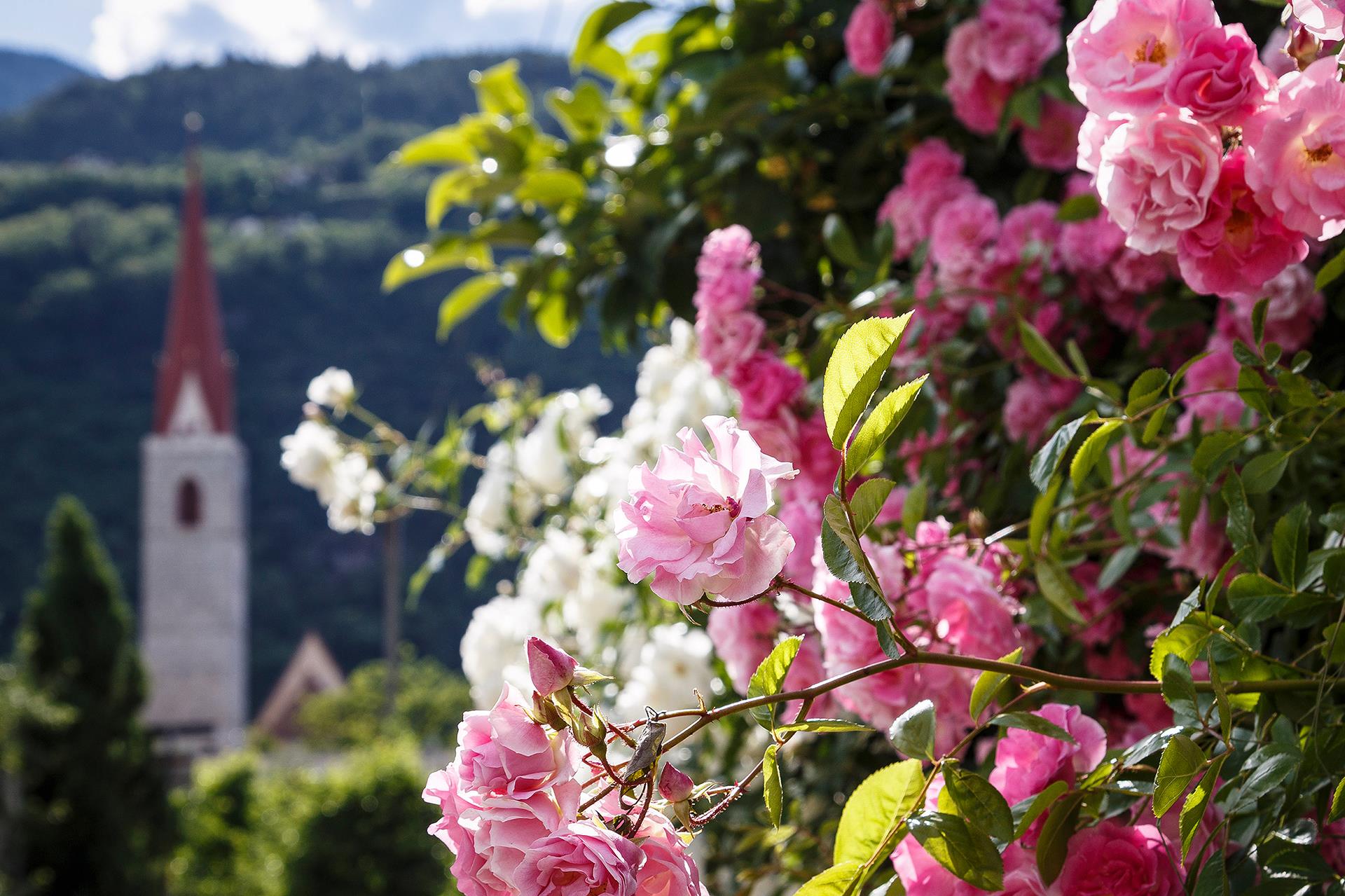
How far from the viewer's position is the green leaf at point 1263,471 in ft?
1.77

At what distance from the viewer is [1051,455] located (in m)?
0.50

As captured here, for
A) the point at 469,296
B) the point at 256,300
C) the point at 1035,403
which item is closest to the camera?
the point at 1035,403

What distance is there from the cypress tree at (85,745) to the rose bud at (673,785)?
10.5m

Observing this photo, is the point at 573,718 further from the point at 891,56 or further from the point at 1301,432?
the point at 891,56

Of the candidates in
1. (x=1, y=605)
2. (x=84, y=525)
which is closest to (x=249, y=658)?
(x=1, y=605)

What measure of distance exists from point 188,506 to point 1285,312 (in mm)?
26293

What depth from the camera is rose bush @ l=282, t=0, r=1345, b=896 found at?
40 centimetres

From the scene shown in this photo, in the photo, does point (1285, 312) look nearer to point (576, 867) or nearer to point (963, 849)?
point (963, 849)

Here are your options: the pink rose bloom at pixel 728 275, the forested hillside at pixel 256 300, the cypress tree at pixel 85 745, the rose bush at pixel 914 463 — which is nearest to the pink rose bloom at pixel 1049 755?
the rose bush at pixel 914 463

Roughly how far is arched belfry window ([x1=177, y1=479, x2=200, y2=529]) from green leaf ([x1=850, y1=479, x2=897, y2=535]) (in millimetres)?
26124

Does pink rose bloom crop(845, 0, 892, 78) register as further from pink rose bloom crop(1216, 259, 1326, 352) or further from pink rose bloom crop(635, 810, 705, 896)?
pink rose bloom crop(635, 810, 705, 896)

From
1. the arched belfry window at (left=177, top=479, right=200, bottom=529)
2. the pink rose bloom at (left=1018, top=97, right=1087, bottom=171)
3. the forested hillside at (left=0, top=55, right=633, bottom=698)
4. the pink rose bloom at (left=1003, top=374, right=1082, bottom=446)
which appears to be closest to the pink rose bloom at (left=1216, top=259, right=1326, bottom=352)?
the pink rose bloom at (left=1003, top=374, right=1082, bottom=446)

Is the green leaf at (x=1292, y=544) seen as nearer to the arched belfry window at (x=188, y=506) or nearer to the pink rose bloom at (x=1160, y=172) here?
the pink rose bloom at (x=1160, y=172)

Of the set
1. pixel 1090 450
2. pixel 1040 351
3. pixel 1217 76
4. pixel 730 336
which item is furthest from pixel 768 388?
pixel 1217 76
